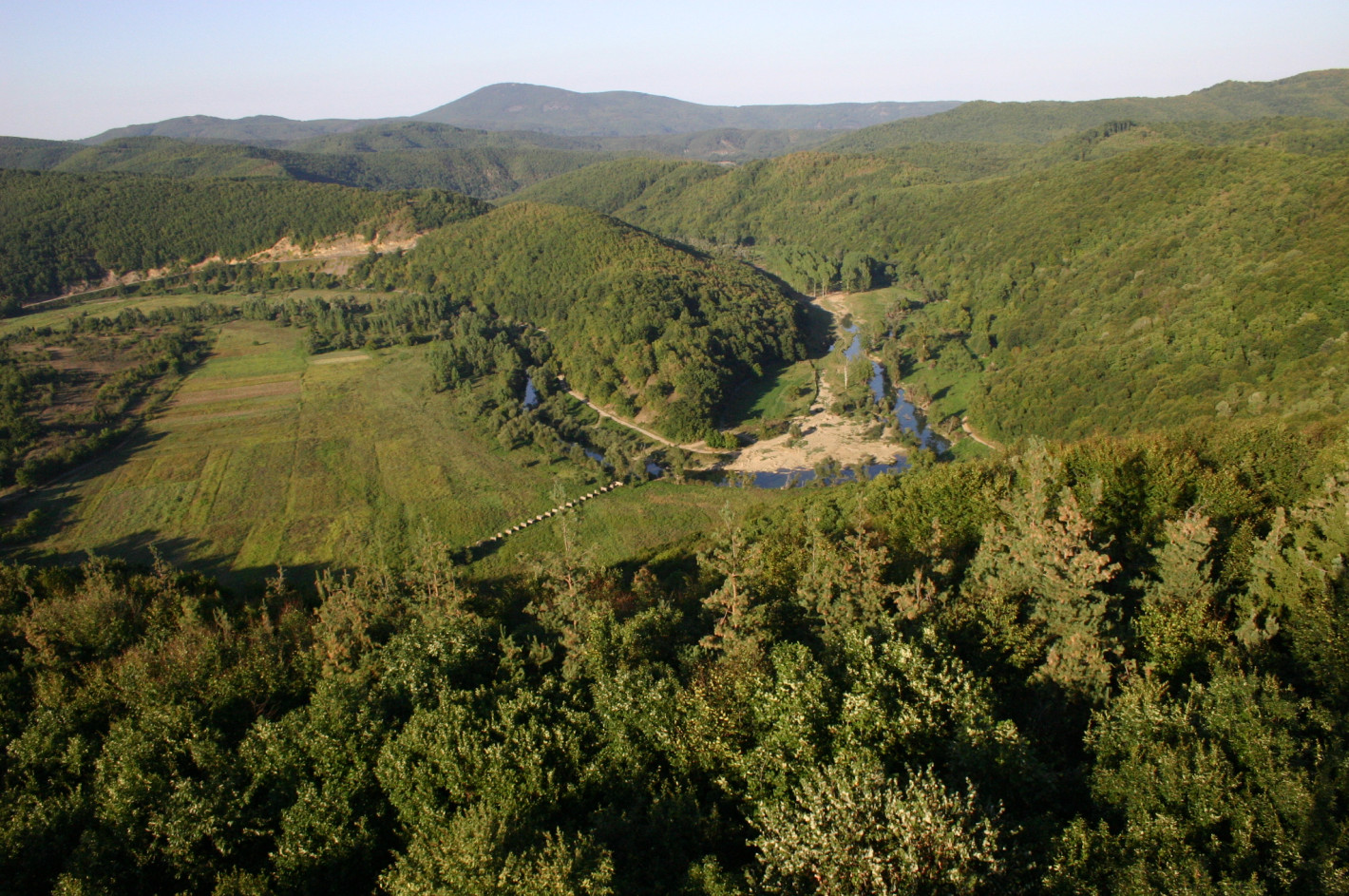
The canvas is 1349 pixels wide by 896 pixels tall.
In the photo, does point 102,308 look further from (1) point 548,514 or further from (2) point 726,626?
(2) point 726,626

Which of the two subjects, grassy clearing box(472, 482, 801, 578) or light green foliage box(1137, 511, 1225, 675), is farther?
grassy clearing box(472, 482, 801, 578)

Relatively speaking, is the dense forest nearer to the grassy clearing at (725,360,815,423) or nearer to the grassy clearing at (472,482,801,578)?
the grassy clearing at (472,482,801,578)

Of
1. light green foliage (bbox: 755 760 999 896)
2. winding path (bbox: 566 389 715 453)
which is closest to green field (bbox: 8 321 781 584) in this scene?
winding path (bbox: 566 389 715 453)

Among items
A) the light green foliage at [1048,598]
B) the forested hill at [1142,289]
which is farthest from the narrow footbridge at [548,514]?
the forested hill at [1142,289]

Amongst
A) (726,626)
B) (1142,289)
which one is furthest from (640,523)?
(1142,289)

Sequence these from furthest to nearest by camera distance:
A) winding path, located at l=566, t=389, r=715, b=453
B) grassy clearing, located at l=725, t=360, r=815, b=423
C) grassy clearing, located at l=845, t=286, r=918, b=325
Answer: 1. grassy clearing, located at l=845, t=286, r=918, b=325
2. grassy clearing, located at l=725, t=360, r=815, b=423
3. winding path, located at l=566, t=389, r=715, b=453

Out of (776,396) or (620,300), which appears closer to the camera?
(776,396)

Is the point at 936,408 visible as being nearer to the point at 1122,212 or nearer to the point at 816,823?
the point at 1122,212
